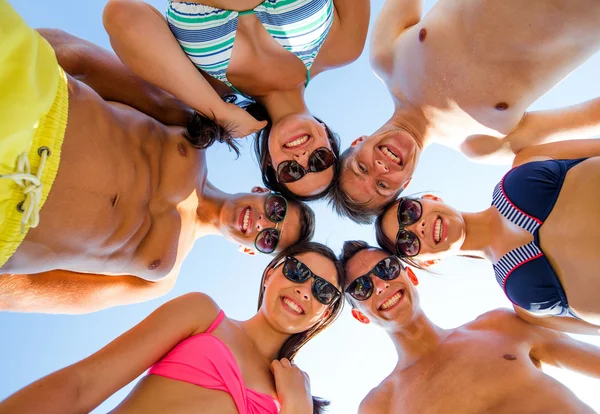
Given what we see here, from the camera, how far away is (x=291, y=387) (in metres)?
2.94

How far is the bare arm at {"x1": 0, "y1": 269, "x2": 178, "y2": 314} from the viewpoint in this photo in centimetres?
294

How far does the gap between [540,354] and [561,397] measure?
697 mm

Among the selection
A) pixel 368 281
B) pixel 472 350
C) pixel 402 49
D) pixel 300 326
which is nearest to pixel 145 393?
pixel 300 326

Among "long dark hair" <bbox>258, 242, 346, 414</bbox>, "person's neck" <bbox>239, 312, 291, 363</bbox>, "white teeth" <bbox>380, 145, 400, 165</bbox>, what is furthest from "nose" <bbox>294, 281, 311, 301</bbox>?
"white teeth" <bbox>380, 145, 400, 165</bbox>

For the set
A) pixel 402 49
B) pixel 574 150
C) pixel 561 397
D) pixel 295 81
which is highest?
pixel 402 49

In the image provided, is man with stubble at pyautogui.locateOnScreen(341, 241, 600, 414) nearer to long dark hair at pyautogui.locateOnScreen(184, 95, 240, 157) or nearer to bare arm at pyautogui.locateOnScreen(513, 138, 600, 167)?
bare arm at pyautogui.locateOnScreen(513, 138, 600, 167)

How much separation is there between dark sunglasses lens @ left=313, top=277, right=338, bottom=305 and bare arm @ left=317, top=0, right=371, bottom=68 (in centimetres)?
185

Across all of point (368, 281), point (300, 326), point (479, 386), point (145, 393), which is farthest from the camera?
point (368, 281)

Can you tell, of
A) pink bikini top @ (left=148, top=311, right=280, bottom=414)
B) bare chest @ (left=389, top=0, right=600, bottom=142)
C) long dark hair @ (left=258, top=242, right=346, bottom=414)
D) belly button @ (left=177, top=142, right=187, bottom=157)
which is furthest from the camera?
long dark hair @ (left=258, top=242, right=346, bottom=414)

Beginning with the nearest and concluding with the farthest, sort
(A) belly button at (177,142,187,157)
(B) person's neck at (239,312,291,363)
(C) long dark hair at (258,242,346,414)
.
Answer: (A) belly button at (177,142,187,157), (B) person's neck at (239,312,291,363), (C) long dark hair at (258,242,346,414)

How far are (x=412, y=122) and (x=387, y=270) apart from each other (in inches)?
53.6

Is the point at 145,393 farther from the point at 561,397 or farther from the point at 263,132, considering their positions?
the point at 561,397

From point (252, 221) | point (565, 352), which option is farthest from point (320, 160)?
point (565, 352)

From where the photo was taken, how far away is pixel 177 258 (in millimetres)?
3537
